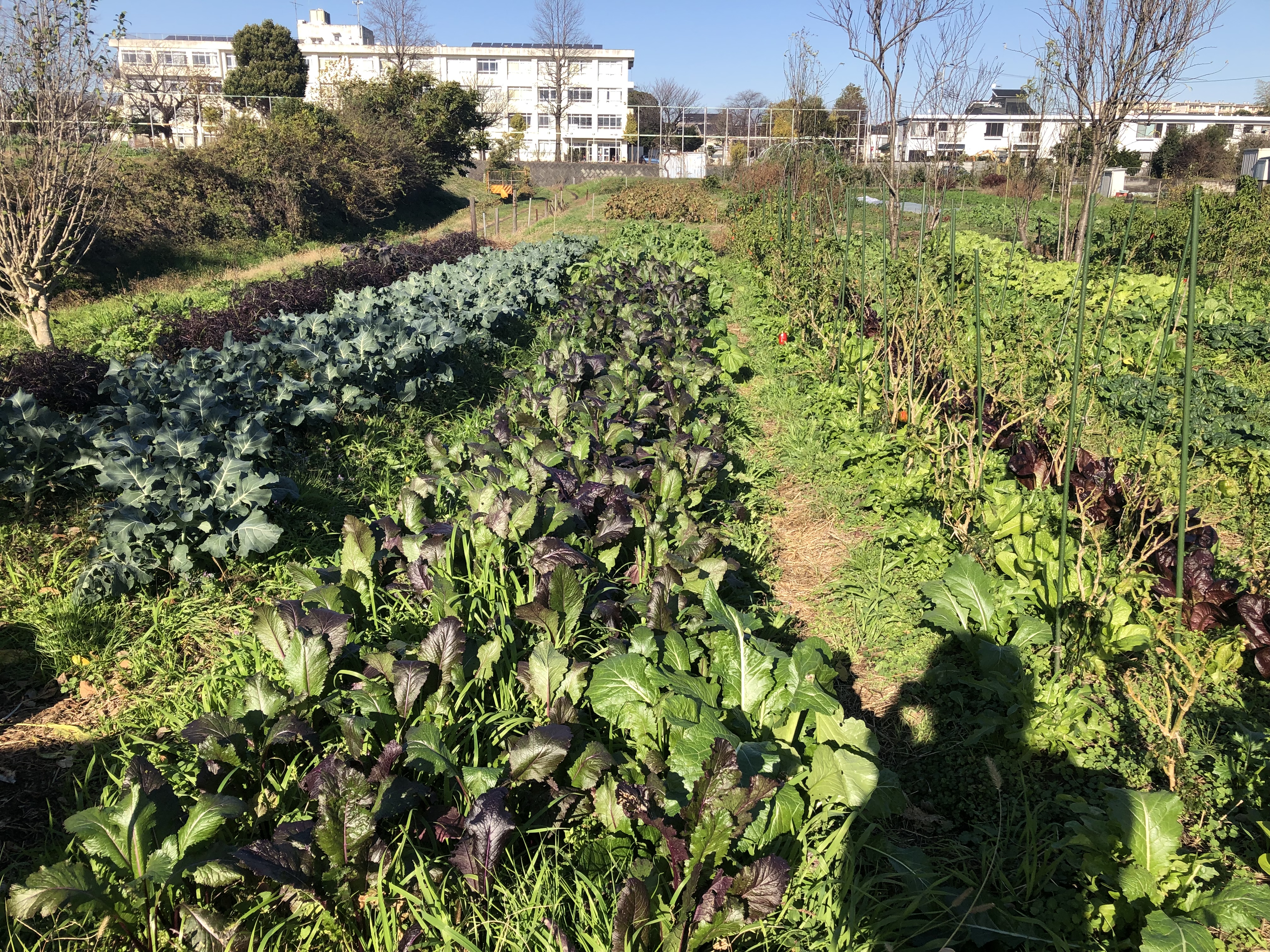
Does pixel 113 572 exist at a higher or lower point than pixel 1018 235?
lower

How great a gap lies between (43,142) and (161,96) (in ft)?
103

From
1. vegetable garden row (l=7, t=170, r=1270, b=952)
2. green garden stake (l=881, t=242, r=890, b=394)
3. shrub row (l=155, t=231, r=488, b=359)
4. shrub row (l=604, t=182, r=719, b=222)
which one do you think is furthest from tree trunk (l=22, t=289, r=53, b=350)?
shrub row (l=604, t=182, r=719, b=222)

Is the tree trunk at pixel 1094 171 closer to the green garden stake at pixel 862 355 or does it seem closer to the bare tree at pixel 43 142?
the green garden stake at pixel 862 355

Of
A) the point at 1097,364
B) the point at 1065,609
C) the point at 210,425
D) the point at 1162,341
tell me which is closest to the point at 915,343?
the point at 1097,364

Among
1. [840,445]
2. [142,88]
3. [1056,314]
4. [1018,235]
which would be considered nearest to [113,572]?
[840,445]

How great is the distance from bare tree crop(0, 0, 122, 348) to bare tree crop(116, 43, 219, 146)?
51.3ft

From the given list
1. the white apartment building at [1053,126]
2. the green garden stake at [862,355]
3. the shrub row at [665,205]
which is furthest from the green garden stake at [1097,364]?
the white apartment building at [1053,126]

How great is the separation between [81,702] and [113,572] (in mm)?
669

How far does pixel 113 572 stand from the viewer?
361 centimetres

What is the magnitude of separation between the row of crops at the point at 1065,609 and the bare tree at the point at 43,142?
842cm

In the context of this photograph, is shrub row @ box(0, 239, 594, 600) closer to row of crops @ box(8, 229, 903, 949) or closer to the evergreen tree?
row of crops @ box(8, 229, 903, 949)

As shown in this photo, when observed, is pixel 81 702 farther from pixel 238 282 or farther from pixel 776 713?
pixel 238 282

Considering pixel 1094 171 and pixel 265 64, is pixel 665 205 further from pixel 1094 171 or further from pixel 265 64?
pixel 265 64

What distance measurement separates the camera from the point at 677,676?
2594mm
